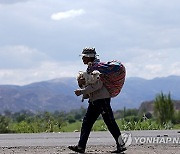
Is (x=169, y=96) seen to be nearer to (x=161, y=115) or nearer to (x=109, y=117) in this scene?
(x=161, y=115)

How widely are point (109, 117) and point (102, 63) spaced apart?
3.16 feet

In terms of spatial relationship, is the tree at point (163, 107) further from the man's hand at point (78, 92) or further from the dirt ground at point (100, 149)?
the man's hand at point (78, 92)

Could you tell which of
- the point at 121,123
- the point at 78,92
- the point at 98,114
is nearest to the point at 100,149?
the point at 98,114

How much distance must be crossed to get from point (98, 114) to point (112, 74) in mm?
785

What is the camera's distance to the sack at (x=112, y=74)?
1042 cm

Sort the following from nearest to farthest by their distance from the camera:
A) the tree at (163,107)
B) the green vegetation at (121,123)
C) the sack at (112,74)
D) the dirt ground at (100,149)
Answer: the sack at (112,74) < the dirt ground at (100,149) < the green vegetation at (121,123) < the tree at (163,107)

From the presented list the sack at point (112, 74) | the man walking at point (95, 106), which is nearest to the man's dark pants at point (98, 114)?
the man walking at point (95, 106)

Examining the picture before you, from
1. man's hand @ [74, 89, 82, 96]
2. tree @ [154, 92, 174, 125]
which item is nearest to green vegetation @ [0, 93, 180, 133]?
tree @ [154, 92, 174, 125]

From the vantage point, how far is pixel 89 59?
10656 millimetres

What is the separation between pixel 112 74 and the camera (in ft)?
34.1

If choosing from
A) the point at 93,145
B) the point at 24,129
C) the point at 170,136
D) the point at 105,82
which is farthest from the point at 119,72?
the point at 24,129

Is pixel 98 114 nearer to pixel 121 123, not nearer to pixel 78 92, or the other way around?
pixel 78 92

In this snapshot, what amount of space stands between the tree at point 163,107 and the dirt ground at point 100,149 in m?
14.3

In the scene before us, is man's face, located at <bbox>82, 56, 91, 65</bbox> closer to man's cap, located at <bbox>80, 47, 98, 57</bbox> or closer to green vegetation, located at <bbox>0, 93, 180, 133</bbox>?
man's cap, located at <bbox>80, 47, 98, 57</bbox>
